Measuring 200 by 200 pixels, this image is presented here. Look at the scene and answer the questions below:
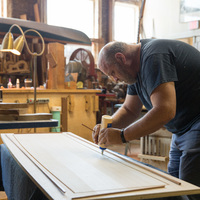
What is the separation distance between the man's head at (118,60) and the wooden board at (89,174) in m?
0.49

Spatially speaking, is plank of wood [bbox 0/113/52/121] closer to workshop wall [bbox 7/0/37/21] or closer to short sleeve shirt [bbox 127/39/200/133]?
short sleeve shirt [bbox 127/39/200/133]

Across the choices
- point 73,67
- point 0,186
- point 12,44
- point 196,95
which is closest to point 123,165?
point 196,95

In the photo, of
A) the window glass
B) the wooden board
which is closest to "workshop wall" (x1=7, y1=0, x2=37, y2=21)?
the window glass

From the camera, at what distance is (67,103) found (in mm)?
4988

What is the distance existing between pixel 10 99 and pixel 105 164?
3.25 meters

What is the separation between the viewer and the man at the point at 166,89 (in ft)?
5.32

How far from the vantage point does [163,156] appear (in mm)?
3564

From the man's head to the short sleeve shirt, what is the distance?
0.27ft

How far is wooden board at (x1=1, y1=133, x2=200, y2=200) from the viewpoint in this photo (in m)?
1.13

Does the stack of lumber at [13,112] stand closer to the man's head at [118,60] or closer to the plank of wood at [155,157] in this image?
the man's head at [118,60]

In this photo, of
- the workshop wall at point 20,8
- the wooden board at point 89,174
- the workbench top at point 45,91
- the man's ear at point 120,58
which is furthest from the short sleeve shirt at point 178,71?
the workshop wall at point 20,8

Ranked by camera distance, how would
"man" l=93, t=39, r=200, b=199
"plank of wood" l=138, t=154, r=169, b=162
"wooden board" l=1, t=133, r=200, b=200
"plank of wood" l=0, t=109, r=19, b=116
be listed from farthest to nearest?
"plank of wood" l=138, t=154, r=169, b=162, "plank of wood" l=0, t=109, r=19, b=116, "man" l=93, t=39, r=200, b=199, "wooden board" l=1, t=133, r=200, b=200

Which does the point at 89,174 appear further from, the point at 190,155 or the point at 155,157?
the point at 155,157

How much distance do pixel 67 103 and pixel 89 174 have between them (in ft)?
12.1
